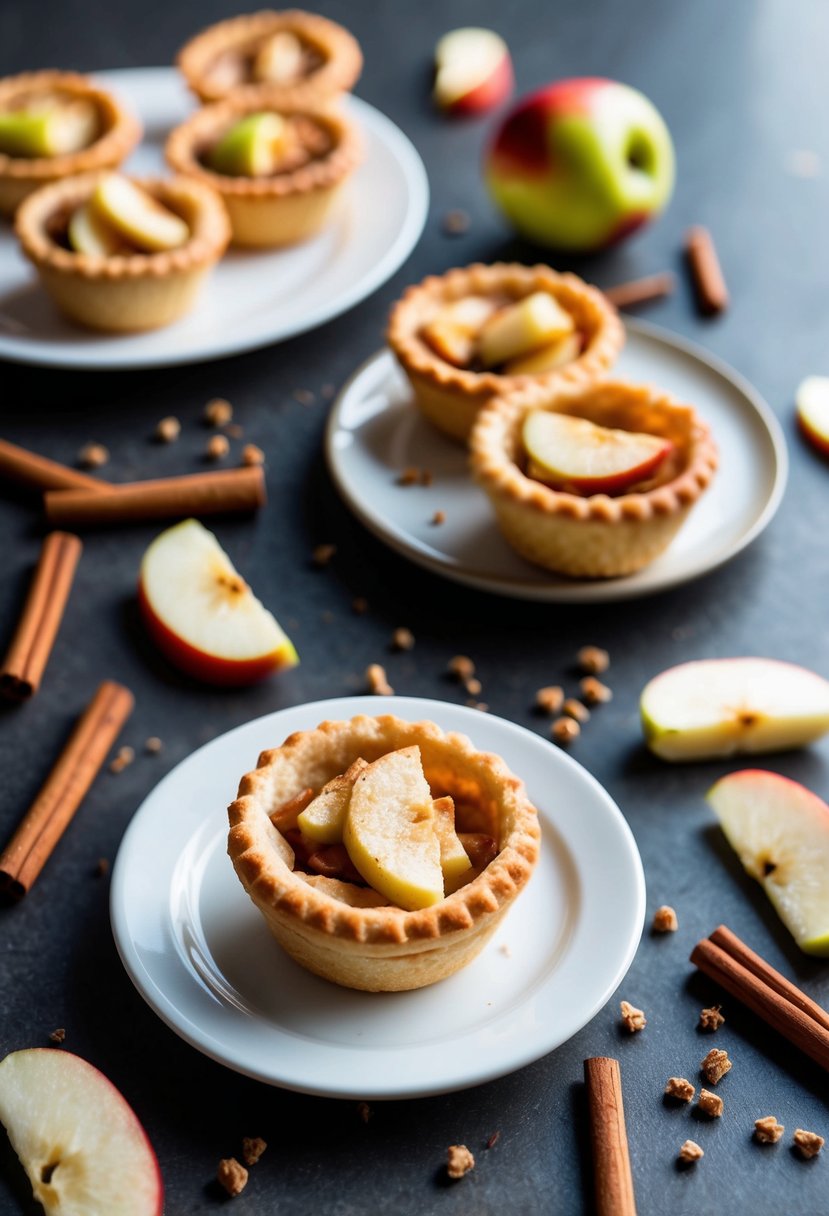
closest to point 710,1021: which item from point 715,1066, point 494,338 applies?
point 715,1066

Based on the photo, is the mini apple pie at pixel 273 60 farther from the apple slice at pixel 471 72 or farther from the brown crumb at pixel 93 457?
the brown crumb at pixel 93 457

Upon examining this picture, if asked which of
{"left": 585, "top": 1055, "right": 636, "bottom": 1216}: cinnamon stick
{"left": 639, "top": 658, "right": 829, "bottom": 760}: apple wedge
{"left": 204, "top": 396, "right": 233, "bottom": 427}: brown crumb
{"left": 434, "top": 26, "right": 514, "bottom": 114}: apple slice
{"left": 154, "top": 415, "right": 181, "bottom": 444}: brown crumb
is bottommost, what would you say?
{"left": 154, "top": 415, "right": 181, "bottom": 444}: brown crumb

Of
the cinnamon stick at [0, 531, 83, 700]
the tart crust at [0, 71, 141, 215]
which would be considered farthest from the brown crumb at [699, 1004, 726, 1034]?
the tart crust at [0, 71, 141, 215]

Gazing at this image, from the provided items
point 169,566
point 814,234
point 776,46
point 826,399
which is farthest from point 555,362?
point 776,46

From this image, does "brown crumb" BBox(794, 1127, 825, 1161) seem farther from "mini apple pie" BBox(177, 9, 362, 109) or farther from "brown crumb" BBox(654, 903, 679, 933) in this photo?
"mini apple pie" BBox(177, 9, 362, 109)

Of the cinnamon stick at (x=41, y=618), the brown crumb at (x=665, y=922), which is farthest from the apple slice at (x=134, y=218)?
the brown crumb at (x=665, y=922)

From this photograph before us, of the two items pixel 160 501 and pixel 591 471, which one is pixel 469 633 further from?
pixel 160 501

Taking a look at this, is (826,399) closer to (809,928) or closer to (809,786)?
(809,786)

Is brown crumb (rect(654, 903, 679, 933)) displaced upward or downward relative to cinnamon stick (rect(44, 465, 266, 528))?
upward

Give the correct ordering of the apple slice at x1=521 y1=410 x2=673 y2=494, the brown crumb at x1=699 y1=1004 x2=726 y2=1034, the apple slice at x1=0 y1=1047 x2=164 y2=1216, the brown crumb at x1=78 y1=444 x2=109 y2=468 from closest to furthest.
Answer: the apple slice at x1=0 y1=1047 x2=164 y2=1216 < the brown crumb at x1=699 y1=1004 x2=726 y2=1034 < the apple slice at x1=521 y1=410 x2=673 y2=494 < the brown crumb at x1=78 y1=444 x2=109 y2=468
